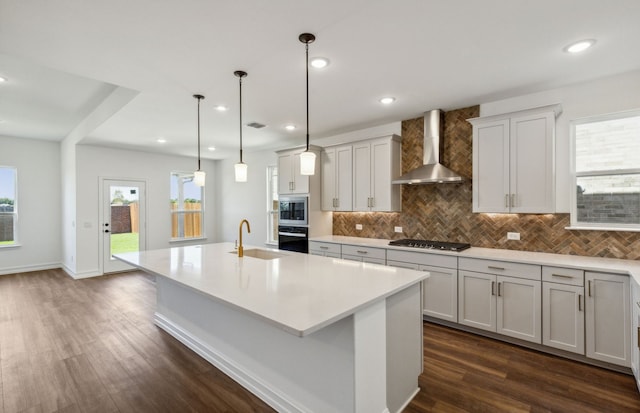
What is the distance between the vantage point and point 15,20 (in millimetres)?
2012

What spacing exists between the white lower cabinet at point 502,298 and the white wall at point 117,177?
21.2ft

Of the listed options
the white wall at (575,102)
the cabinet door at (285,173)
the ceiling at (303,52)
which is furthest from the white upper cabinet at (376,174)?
the white wall at (575,102)

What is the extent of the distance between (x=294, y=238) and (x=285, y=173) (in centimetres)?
114

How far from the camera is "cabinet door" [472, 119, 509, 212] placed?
331 cm

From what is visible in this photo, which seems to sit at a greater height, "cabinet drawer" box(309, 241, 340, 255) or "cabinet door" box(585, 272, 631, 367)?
"cabinet drawer" box(309, 241, 340, 255)

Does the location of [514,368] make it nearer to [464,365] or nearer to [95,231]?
[464,365]

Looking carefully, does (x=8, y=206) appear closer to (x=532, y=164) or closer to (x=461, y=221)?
(x=461, y=221)

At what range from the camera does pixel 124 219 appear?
661cm

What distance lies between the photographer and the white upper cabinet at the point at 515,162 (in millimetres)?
3053

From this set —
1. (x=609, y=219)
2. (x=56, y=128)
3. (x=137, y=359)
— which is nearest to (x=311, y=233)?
(x=137, y=359)

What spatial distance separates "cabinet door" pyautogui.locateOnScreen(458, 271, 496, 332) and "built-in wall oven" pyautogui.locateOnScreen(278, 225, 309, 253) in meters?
2.32

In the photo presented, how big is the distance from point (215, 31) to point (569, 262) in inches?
139

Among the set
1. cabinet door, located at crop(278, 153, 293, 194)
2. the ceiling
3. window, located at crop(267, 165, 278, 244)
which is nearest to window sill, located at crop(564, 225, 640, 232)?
the ceiling

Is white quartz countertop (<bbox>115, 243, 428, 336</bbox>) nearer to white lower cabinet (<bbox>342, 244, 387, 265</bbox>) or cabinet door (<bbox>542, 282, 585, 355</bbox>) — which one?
white lower cabinet (<bbox>342, 244, 387, 265</bbox>)
